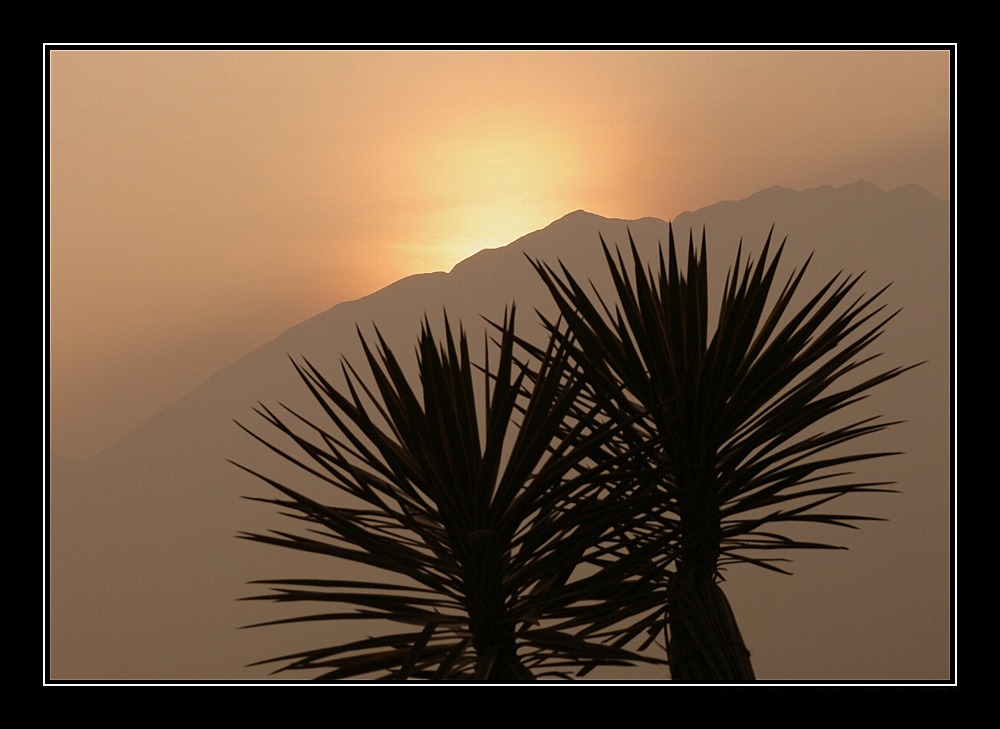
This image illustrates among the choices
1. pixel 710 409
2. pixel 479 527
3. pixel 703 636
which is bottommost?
pixel 703 636

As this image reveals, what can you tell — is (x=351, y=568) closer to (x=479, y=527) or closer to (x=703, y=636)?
(x=479, y=527)

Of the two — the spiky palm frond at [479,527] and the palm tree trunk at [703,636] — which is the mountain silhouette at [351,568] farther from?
the spiky palm frond at [479,527]

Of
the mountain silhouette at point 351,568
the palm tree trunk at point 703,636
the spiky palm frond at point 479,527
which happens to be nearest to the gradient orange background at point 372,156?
the mountain silhouette at point 351,568

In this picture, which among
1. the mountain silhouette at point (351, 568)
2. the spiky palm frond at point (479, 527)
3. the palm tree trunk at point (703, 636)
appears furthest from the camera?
the mountain silhouette at point (351, 568)

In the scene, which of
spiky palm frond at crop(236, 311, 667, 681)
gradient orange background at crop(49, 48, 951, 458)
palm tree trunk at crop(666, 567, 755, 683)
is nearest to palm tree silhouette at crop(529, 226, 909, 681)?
palm tree trunk at crop(666, 567, 755, 683)

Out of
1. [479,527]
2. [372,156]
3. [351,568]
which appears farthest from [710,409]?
[372,156]
